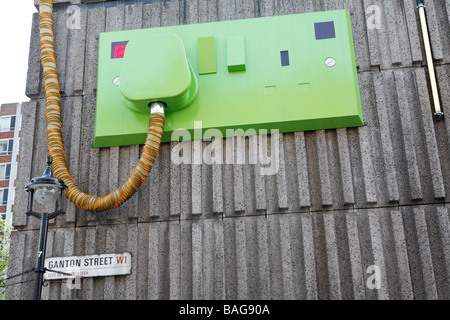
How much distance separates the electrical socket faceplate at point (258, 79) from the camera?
4.72 meters

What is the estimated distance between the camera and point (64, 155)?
193 inches

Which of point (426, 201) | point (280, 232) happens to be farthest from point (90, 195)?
point (426, 201)

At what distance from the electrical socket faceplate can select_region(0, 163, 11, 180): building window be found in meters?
25.1

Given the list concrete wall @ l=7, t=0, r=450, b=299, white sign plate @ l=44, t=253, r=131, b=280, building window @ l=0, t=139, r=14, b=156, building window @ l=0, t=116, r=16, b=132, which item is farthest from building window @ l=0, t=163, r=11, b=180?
white sign plate @ l=44, t=253, r=131, b=280

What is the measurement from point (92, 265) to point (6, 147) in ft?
86.8

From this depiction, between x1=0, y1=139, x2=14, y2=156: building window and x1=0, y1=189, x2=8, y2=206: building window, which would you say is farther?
x1=0, y1=139, x2=14, y2=156: building window

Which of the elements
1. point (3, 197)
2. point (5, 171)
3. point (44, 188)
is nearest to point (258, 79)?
point (44, 188)

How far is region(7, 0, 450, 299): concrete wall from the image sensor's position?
14.5 feet

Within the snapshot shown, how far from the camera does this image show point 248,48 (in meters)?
4.99

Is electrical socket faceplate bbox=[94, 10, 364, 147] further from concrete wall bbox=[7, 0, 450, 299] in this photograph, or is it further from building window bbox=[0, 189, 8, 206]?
building window bbox=[0, 189, 8, 206]

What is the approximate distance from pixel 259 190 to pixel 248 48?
1.44m

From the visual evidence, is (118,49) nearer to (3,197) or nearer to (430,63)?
(430,63)

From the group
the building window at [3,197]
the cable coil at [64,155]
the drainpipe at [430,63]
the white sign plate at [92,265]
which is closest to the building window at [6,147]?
the building window at [3,197]
